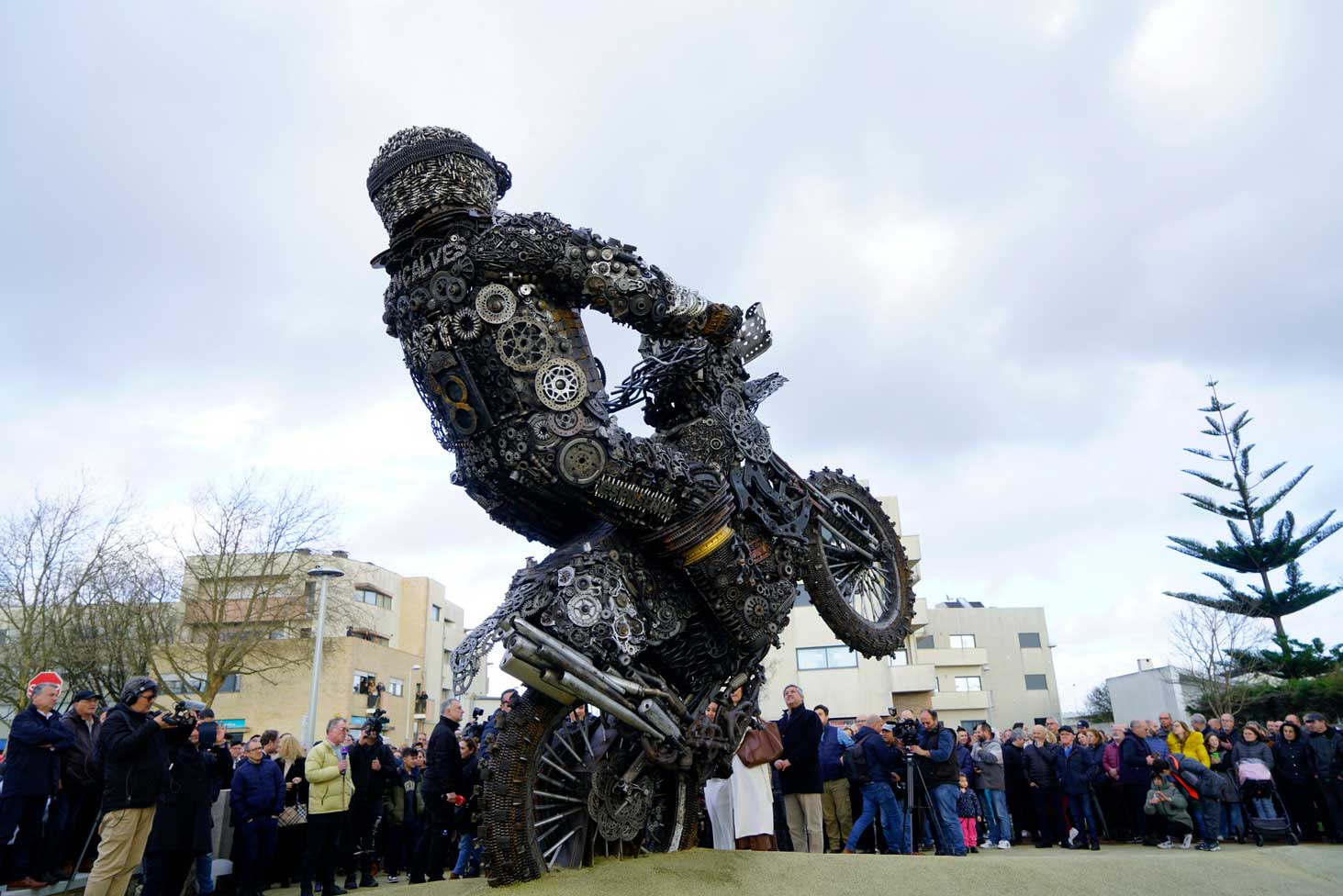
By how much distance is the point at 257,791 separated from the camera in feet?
24.1

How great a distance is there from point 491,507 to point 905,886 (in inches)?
118

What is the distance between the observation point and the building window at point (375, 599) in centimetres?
3984

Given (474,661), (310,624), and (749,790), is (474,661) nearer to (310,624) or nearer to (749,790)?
(749,790)

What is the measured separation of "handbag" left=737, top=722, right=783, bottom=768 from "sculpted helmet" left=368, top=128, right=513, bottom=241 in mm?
5144

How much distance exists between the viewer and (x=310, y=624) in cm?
3158

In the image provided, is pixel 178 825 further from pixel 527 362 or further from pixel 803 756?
pixel 803 756

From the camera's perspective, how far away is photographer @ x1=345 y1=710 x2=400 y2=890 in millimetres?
8008

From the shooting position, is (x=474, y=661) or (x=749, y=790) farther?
(x=749, y=790)

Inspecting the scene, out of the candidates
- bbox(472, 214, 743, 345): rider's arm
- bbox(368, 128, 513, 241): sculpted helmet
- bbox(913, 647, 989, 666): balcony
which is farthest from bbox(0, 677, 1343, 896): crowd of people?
bbox(913, 647, 989, 666): balcony

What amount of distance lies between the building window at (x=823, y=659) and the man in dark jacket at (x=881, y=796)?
2139 cm

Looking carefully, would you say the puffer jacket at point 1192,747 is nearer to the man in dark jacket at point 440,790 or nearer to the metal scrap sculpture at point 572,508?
the metal scrap sculpture at point 572,508

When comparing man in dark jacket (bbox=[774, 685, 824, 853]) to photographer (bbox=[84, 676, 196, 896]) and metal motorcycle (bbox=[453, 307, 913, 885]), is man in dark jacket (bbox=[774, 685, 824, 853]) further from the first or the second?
photographer (bbox=[84, 676, 196, 896])

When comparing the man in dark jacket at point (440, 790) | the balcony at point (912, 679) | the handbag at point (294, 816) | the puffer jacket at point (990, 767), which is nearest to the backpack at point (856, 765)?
the puffer jacket at point (990, 767)

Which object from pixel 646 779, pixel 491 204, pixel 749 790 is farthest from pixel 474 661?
pixel 749 790
